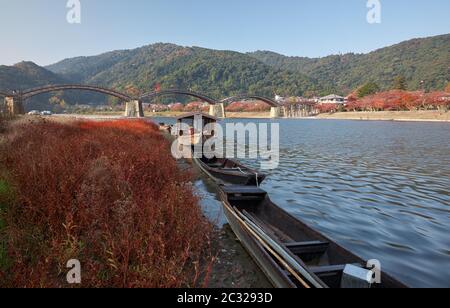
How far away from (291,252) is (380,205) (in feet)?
25.3

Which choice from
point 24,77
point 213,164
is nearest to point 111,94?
point 24,77

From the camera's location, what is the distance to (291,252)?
6.04 meters

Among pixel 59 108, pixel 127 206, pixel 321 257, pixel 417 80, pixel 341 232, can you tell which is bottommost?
pixel 341 232

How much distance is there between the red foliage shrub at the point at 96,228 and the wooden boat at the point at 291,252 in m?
1.35

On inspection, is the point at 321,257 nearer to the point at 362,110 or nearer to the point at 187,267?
the point at 187,267

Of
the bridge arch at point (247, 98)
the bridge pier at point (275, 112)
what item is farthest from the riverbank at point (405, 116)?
the bridge pier at point (275, 112)

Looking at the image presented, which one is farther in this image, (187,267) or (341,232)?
(341,232)

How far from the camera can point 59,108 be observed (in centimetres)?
16762

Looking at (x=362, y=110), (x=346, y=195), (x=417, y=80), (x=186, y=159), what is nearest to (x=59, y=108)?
(x=362, y=110)

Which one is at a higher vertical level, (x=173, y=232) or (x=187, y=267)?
(x=173, y=232)

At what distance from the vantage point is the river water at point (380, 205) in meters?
7.68

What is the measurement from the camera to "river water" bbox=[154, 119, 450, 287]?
768 cm

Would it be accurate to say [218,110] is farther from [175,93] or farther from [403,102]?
[403,102]
